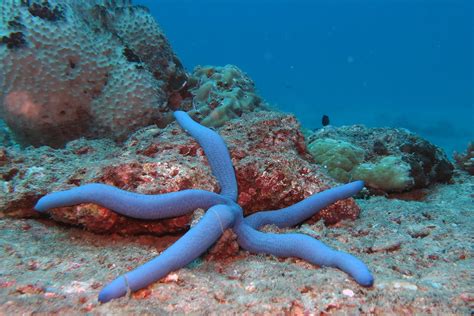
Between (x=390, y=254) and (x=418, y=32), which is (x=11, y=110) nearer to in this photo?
(x=390, y=254)

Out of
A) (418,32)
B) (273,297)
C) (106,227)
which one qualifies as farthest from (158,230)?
(418,32)

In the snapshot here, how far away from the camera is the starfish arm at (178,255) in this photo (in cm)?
225

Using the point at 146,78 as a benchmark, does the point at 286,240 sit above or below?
below

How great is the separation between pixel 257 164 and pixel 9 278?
2696mm

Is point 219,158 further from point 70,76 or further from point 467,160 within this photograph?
point 467,160

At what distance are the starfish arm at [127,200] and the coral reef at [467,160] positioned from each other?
6.69m

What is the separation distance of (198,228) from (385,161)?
454 centimetres

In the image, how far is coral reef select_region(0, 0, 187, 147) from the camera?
219 inches

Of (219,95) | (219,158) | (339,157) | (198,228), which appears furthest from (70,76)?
(339,157)

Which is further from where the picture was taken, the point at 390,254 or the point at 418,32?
the point at 418,32

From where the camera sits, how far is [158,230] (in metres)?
3.44

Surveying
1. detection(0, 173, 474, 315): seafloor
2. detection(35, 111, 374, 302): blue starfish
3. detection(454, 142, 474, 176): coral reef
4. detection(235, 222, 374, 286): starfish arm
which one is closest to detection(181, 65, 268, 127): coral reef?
detection(35, 111, 374, 302): blue starfish

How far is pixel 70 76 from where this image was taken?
227 inches

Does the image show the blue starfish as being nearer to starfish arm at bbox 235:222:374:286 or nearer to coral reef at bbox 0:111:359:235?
starfish arm at bbox 235:222:374:286
